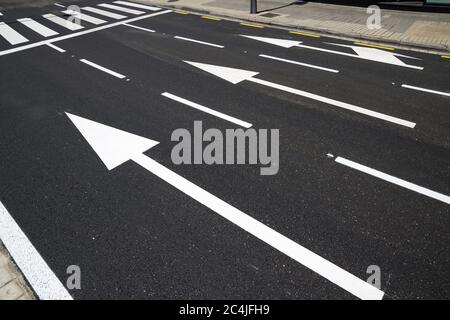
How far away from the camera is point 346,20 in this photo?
13461mm

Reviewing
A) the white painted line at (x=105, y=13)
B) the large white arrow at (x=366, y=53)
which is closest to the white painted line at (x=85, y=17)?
the white painted line at (x=105, y=13)

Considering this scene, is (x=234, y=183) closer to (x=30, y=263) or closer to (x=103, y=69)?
(x=30, y=263)

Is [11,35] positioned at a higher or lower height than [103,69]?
higher

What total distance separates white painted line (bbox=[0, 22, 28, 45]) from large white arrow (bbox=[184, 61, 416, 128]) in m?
7.97

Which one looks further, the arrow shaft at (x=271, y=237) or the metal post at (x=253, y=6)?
the metal post at (x=253, y=6)

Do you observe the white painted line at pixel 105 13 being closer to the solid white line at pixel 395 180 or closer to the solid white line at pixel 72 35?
the solid white line at pixel 72 35

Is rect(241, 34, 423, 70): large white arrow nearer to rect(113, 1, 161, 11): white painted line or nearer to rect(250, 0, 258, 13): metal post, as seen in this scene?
rect(250, 0, 258, 13): metal post

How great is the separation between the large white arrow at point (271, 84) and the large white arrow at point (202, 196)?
3768mm

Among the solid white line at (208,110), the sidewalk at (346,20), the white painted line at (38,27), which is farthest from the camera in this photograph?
the white painted line at (38,27)

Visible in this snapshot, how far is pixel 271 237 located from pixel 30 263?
308 centimetres

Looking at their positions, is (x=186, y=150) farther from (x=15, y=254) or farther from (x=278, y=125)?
(x=15, y=254)

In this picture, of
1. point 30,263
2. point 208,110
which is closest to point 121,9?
point 208,110

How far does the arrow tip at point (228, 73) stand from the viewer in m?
8.96

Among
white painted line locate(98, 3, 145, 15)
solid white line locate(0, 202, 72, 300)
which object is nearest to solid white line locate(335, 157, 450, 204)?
solid white line locate(0, 202, 72, 300)
